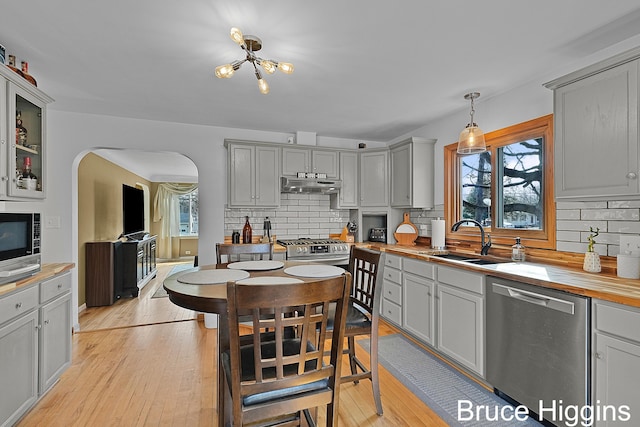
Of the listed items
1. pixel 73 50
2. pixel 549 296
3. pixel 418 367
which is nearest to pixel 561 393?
pixel 549 296

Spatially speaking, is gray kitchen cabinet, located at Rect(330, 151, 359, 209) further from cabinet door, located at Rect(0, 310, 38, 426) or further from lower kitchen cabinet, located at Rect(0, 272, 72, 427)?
cabinet door, located at Rect(0, 310, 38, 426)

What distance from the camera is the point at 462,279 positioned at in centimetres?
244

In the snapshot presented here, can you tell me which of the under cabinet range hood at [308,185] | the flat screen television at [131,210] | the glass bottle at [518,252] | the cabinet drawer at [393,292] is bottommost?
the cabinet drawer at [393,292]

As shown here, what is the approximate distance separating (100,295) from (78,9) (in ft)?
12.7

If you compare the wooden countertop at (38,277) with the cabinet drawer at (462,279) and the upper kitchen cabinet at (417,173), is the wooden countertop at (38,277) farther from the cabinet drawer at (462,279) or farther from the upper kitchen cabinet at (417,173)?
the upper kitchen cabinet at (417,173)

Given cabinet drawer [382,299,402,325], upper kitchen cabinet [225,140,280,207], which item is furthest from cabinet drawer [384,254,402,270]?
upper kitchen cabinet [225,140,280,207]

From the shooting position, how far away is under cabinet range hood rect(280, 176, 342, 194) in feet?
13.0

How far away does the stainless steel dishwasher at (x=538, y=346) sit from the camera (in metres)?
1.66

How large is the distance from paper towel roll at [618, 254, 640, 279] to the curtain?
8.72 m

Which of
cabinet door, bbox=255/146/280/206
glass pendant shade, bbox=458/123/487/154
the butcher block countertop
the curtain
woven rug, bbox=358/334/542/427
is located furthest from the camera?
the curtain

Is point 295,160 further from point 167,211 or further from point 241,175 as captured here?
point 167,211

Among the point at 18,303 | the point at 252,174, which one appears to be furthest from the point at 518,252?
the point at 18,303

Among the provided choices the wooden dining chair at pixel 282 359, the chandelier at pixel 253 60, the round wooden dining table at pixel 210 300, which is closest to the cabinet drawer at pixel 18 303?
the round wooden dining table at pixel 210 300

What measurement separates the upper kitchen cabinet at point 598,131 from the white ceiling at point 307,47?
294mm
